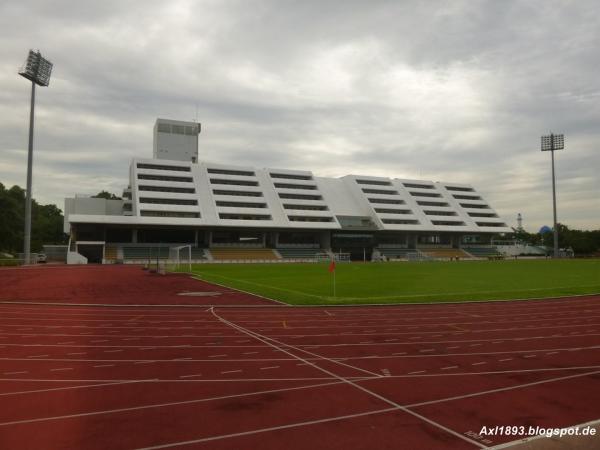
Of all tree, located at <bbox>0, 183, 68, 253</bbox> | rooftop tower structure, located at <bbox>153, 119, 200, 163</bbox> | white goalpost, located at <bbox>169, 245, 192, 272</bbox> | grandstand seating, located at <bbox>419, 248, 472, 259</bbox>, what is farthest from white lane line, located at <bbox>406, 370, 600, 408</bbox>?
rooftop tower structure, located at <bbox>153, 119, 200, 163</bbox>

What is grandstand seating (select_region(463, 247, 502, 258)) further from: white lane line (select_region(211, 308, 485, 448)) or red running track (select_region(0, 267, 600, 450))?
white lane line (select_region(211, 308, 485, 448))

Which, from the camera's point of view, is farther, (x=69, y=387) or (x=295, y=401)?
(x=69, y=387)

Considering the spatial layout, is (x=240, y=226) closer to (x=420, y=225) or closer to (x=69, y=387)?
(x=420, y=225)

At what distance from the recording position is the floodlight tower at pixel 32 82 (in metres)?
54.6

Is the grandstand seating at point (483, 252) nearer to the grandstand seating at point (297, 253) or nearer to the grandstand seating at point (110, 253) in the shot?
the grandstand seating at point (297, 253)

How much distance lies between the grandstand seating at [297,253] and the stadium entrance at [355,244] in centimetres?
378

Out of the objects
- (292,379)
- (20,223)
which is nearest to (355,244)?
(20,223)

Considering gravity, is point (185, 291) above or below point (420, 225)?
below

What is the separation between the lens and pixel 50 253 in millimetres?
69000

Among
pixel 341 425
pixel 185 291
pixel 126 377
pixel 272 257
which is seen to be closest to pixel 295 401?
pixel 341 425

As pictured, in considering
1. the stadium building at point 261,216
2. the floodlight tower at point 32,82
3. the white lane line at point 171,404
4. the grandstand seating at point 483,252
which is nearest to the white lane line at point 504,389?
the white lane line at point 171,404

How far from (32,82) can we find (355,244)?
188ft

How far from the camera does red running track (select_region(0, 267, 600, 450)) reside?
6562mm

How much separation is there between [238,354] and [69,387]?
13.2 ft
